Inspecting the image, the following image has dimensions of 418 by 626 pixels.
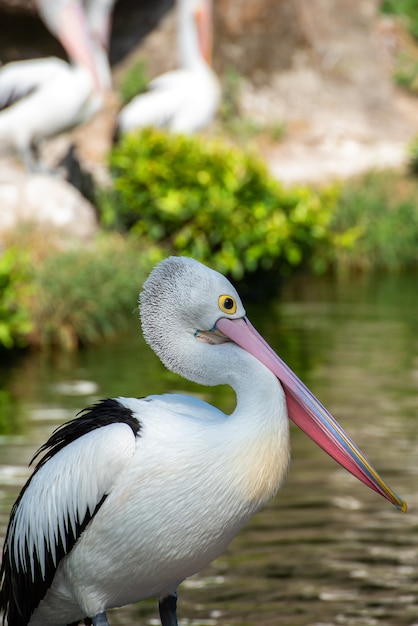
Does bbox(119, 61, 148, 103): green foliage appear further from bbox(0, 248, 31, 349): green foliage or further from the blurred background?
bbox(0, 248, 31, 349): green foliage

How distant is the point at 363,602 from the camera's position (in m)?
4.34

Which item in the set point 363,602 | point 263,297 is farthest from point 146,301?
point 263,297

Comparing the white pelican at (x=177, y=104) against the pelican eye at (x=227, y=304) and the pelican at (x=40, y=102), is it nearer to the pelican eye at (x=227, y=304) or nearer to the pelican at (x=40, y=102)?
the pelican at (x=40, y=102)

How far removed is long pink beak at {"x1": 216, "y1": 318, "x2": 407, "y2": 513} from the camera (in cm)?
312

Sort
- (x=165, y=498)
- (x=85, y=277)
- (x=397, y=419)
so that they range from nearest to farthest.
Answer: (x=165, y=498), (x=397, y=419), (x=85, y=277)

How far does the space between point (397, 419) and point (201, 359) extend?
4092 millimetres

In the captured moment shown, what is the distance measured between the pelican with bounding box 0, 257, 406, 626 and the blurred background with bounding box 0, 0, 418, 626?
107cm

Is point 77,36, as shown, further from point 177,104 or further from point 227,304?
point 227,304

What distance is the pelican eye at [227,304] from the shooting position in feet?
10.3

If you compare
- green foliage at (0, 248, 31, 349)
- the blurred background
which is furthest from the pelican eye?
green foliage at (0, 248, 31, 349)

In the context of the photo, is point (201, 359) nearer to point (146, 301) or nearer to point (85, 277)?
point (146, 301)

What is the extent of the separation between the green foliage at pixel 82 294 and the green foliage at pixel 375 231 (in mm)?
3996

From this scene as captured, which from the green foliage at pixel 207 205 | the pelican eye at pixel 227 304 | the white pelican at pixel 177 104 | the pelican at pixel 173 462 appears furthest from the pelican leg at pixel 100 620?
the white pelican at pixel 177 104

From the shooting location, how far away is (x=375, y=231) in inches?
528
